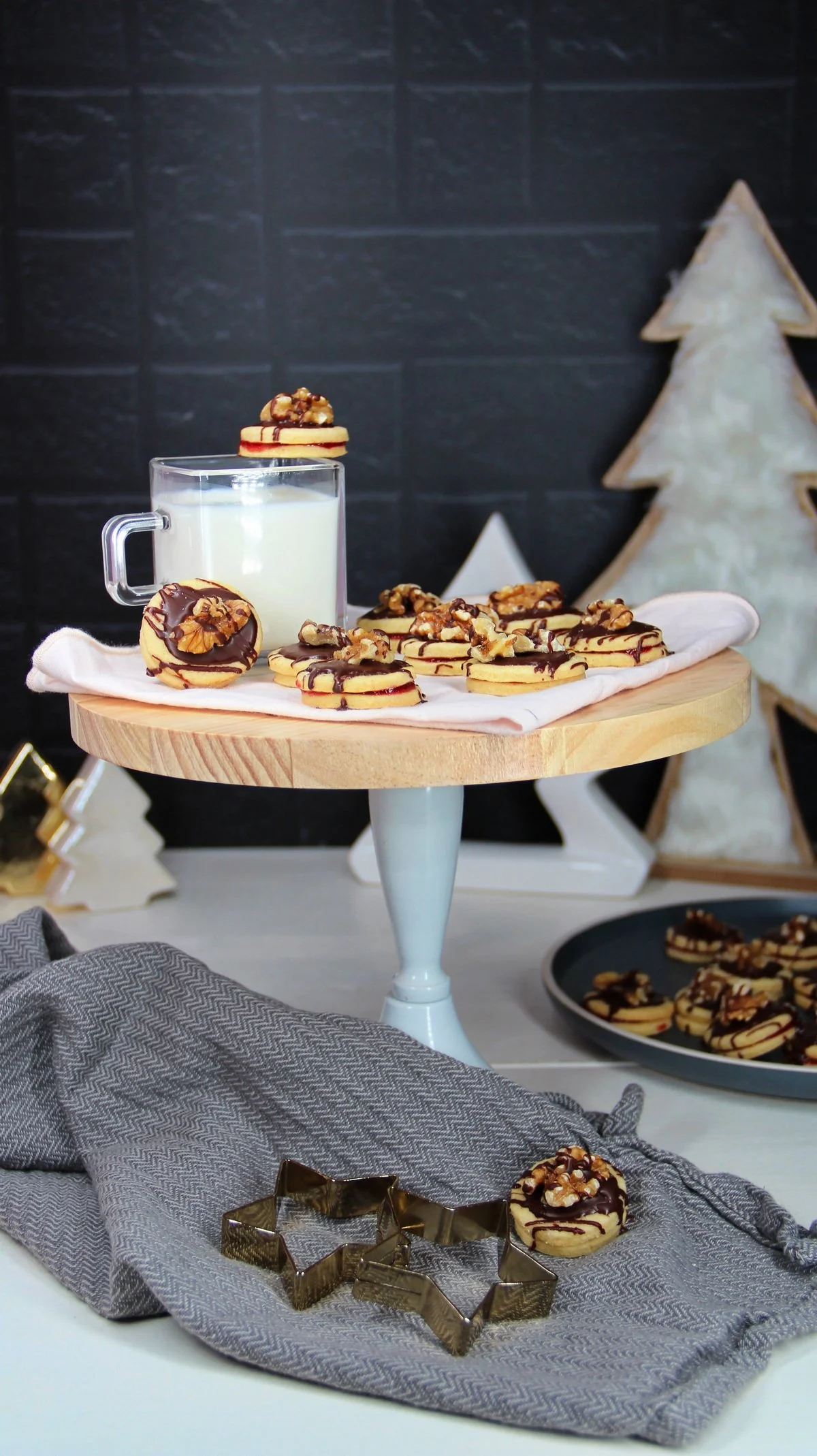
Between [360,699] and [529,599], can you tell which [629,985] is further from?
[360,699]

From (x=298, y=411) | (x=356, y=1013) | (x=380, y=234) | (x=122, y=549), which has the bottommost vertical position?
(x=356, y=1013)

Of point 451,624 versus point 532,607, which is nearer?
point 451,624

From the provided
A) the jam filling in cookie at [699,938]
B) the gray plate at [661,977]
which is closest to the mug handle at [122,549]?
the gray plate at [661,977]

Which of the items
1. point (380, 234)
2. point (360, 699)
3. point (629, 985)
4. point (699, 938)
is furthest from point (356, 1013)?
point (380, 234)

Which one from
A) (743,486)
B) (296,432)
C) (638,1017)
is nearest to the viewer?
(296,432)

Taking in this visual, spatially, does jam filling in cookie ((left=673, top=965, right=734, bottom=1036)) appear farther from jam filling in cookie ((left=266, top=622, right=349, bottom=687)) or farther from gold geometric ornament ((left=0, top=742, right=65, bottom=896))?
gold geometric ornament ((left=0, top=742, right=65, bottom=896))

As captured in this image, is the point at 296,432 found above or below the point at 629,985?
above

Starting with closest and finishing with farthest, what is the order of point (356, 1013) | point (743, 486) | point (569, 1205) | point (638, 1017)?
point (569, 1205) → point (638, 1017) → point (356, 1013) → point (743, 486)
